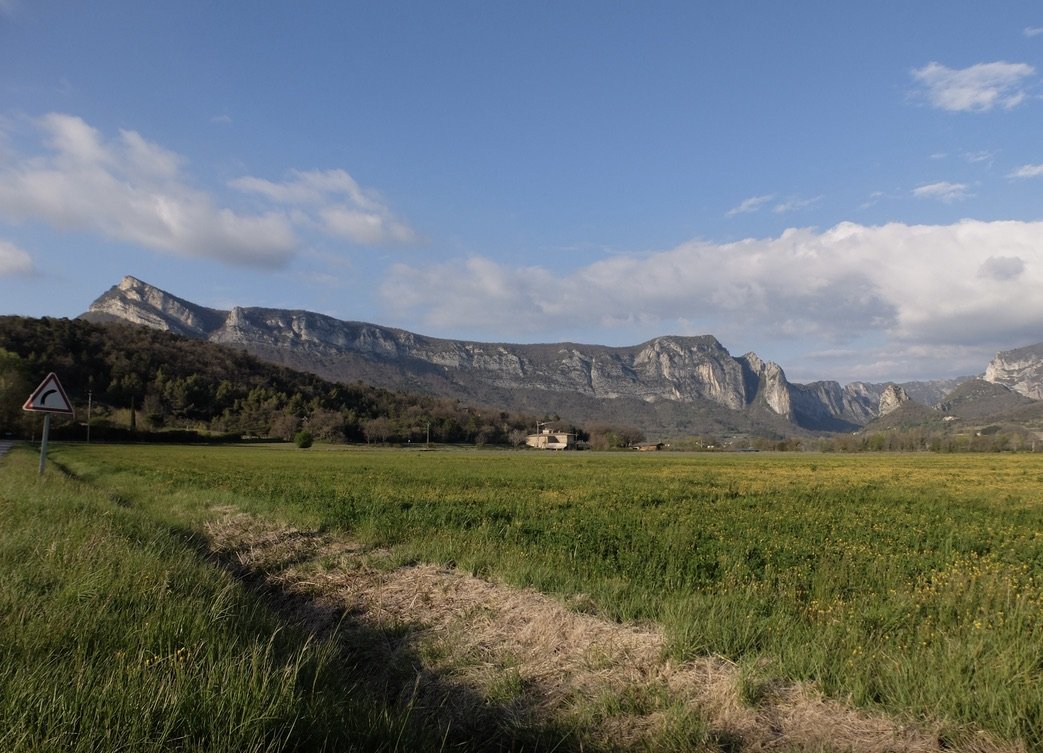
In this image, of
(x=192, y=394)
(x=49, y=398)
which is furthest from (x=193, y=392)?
(x=49, y=398)

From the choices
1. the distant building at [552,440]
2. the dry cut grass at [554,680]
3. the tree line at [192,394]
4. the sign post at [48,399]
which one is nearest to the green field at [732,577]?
the dry cut grass at [554,680]

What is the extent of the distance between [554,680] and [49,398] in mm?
17748

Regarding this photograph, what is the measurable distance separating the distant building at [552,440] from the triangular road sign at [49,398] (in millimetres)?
143630

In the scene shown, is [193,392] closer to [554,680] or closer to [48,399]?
[48,399]

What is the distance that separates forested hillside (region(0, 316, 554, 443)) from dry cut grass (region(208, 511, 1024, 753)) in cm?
10246

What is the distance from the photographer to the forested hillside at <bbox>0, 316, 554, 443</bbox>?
115 meters

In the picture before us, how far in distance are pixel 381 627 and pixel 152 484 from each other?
19.4m

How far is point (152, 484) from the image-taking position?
75.7 feet

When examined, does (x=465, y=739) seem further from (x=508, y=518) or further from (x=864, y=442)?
(x=864, y=442)

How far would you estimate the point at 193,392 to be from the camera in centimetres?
13275

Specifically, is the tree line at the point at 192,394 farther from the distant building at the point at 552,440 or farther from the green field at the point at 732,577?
the green field at the point at 732,577

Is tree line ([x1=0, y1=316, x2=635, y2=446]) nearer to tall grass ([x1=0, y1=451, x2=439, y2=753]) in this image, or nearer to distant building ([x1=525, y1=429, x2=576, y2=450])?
distant building ([x1=525, y1=429, x2=576, y2=450])

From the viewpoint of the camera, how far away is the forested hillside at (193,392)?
115000 mm

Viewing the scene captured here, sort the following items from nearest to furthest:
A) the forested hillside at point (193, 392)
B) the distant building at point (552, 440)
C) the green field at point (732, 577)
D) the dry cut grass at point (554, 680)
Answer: the dry cut grass at point (554, 680) < the green field at point (732, 577) < the forested hillside at point (193, 392) < the distant building at point (552, 440)
